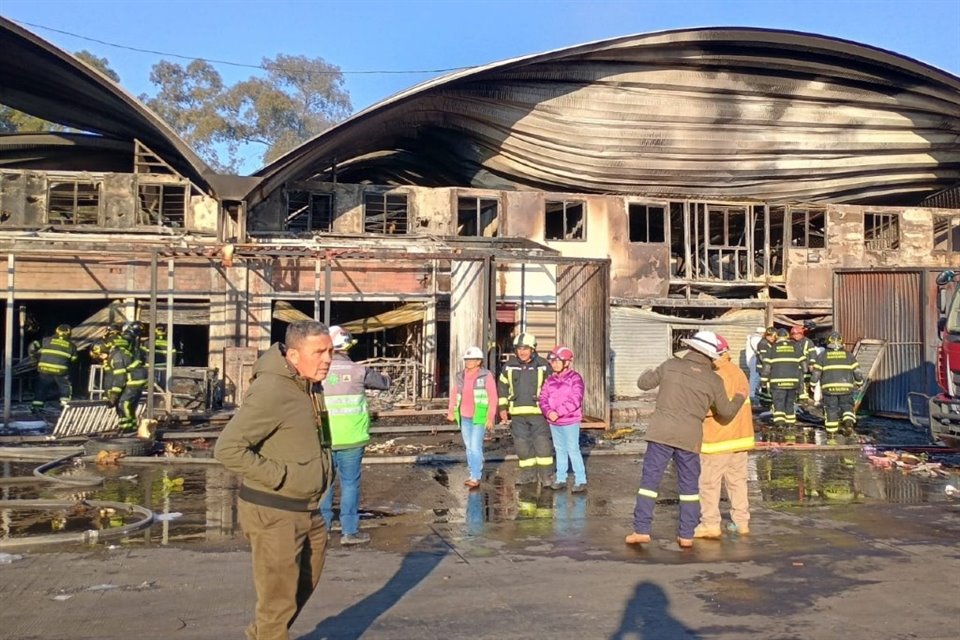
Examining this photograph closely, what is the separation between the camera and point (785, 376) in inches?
650

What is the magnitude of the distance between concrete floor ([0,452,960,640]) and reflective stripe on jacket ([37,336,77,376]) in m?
7.48

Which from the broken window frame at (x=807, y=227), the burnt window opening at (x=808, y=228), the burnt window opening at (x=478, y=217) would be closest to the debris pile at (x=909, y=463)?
the burnt window opening at (x=478, y=217)

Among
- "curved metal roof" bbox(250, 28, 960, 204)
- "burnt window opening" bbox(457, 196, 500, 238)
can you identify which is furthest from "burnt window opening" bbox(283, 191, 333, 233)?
"burnt window opening" bbox(457, 196, 500, 238)

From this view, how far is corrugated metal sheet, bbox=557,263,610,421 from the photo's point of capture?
15.4 meters

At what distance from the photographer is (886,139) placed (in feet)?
81.1

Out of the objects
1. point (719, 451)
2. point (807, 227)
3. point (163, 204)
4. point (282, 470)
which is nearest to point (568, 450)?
point (719, 451)

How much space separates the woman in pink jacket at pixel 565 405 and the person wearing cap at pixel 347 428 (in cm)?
308

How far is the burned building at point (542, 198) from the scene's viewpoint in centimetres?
1952

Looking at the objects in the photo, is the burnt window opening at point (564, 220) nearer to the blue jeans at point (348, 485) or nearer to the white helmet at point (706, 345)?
the white helmet at point (706, 345)

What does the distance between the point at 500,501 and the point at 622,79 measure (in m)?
14.8

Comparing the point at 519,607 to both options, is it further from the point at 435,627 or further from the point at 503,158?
the point at 503,158

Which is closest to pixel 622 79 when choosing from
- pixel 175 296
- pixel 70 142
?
pixel 175 296

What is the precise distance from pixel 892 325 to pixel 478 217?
9640 mm

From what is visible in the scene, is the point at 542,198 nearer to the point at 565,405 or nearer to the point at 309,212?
the point at 309,212
